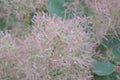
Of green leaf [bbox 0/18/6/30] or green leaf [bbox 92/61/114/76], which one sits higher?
green leaf [bbox 0/18/6/30]

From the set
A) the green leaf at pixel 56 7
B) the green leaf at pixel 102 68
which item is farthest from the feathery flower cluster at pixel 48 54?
the green leaf at pixel 56 7

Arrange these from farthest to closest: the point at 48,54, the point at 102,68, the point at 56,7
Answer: the point at 56,7
the point at 102,68
the point at 48,54

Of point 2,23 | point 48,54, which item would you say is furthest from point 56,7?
point 48,54

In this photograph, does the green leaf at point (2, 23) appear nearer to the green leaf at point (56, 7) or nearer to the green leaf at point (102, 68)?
the green leaf at point (56, 7)

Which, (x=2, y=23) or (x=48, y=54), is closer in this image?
(x=48, y=54)

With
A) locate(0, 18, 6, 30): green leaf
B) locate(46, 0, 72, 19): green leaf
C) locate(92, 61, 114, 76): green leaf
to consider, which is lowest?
locate(92, 61, 114, 76): green leaf

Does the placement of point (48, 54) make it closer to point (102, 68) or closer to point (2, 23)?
point (102, 68)

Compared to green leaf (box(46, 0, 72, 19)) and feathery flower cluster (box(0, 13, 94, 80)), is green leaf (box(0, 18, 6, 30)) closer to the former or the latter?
green leaf (box(46, 0, 72, 19))

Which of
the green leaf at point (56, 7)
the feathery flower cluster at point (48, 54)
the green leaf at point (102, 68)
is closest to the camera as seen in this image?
the feathery flower cluster at point (48, 54)

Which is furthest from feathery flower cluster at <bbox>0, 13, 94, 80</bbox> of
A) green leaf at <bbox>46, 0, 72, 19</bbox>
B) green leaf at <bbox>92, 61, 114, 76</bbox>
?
green leaf at <bbox>46, 0, 72, 19</bbox>

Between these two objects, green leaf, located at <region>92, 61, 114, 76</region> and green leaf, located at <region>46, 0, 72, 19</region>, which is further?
green leaf, located at <region>46, 0, 72, 19</region>
